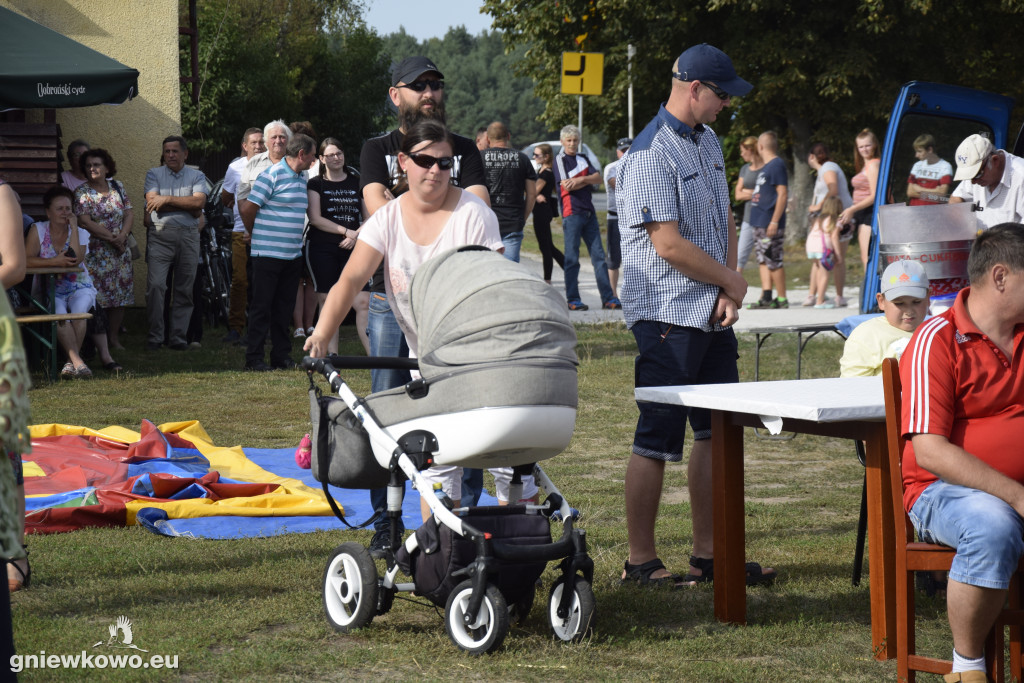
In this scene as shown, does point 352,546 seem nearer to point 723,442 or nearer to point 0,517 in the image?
point 723,442

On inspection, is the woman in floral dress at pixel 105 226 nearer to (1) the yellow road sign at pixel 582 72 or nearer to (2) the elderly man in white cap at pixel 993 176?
(1) the yellow road sign at pixel 582 72

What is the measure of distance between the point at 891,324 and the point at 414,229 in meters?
2.44

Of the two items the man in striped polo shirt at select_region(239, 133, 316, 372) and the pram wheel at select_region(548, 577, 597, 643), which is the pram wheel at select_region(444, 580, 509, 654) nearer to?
the pram wheel at select_region(548, 577, 597, 643)

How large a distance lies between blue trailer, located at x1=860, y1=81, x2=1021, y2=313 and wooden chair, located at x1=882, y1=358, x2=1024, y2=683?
227 inches

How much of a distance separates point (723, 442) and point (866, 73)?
78.2ft

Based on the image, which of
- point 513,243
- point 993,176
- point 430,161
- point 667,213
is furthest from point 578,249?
point 430,161

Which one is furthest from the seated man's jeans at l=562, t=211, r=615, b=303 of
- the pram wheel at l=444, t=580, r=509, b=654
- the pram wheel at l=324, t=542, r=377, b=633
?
the pram wheel at l=444, t=580, r=509, b=654

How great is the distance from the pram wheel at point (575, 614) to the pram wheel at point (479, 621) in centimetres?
26

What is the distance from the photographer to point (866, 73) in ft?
86.9

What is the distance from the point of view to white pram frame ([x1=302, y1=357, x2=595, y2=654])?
4.13 m

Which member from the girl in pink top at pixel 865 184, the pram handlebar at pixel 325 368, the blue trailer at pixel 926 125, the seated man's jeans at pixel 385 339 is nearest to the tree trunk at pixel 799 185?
the girl in pink top at pixel 865 184

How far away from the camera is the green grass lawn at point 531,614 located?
4.12 meters

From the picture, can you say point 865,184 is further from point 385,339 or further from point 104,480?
point 385,339

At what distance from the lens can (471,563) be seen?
13.8ft
